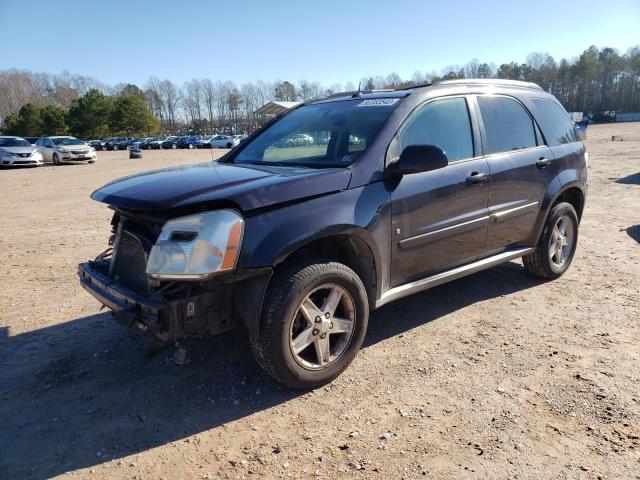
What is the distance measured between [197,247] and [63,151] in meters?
28.7

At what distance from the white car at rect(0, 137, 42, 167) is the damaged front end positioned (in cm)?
2632

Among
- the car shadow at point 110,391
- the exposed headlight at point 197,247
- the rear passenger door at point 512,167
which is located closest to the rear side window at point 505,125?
the rear passenger door at point 512,167

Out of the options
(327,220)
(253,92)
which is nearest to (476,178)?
(327,220)

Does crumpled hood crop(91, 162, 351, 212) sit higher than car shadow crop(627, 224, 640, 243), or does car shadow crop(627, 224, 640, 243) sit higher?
crumpled hood crop(91, 162, 351, 212)

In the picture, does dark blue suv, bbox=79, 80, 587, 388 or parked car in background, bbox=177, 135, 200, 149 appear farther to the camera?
parked car in background, bbox=177, 135, 200, 149

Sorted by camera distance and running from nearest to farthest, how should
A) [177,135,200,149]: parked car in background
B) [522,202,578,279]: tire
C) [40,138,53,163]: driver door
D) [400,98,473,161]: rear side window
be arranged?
[400,98,473,161]: rear side window → [522,202,578,279]: tire → [40,138,53,163]: driver door → [177,135,200,149]: parked car in background

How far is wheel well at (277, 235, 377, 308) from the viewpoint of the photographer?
333 cm

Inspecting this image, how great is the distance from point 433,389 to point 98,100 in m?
78.0

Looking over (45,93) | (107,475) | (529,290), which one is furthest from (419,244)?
(45,93)

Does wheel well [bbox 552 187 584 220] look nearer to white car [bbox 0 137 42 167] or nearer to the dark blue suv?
the dark blue suv

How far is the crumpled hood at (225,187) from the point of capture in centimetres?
283

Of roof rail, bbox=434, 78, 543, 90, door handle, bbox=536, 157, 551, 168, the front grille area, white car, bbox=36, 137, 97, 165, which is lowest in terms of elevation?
the front grille area

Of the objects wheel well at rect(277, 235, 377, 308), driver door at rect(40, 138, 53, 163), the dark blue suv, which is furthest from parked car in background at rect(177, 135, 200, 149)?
wheel well at rect(277, 235, 377, 308)

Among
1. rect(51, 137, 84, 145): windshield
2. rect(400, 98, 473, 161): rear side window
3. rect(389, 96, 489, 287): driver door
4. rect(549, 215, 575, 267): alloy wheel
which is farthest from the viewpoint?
rect(51, 137, 84, 145): windshield
